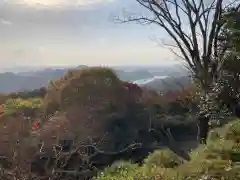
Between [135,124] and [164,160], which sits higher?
Answer: [164,160]

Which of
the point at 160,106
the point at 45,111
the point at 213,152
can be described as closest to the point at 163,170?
the point at 213,152

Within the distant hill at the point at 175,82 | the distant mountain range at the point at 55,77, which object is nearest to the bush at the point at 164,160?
the distant hill at the point at 175,82

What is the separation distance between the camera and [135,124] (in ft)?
64.7

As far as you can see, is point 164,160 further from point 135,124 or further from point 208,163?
point 135,124

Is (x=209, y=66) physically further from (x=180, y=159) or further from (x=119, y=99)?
(x=119, y=99)

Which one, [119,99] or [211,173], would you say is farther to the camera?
[119,99]

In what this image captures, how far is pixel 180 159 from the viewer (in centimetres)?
813

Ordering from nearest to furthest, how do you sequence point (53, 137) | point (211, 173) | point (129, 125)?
point (211, 173) → point (53, 137) → point (129, 125)

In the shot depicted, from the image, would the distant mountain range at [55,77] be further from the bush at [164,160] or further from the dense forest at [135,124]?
the bush at [164,160]

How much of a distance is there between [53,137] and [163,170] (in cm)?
795

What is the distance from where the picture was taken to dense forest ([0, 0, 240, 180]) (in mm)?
6680

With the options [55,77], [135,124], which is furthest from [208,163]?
[55,77]

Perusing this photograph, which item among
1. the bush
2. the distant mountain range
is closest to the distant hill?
the distant mountain range

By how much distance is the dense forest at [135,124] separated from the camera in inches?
263
